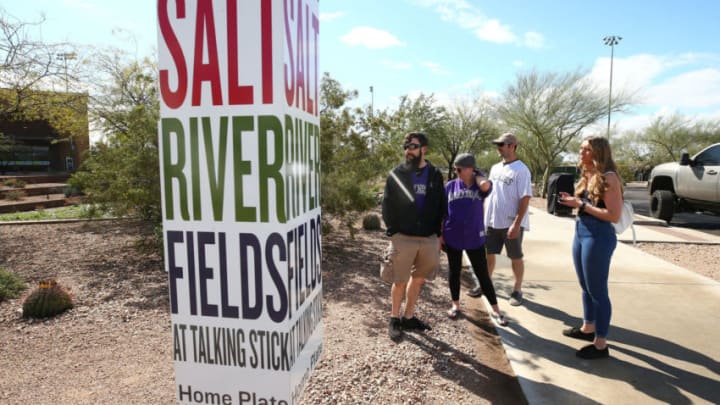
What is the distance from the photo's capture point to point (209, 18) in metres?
1.40

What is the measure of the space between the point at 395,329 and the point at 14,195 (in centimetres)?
1774

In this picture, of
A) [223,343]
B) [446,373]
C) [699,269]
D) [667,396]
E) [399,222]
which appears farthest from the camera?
[699,269]

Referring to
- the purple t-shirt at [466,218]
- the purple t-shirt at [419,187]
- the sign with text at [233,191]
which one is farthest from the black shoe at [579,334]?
the sign with text at [233,191]

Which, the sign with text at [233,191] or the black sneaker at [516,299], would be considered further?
the black sneaker at [516,299]

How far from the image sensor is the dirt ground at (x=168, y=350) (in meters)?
2.64

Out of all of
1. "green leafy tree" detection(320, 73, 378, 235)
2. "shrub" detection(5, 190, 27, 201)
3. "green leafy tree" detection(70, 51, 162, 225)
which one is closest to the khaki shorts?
"green leafy tree" detection(320, 73, 378, 235)

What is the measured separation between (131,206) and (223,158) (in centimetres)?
522

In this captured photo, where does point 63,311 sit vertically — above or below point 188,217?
below

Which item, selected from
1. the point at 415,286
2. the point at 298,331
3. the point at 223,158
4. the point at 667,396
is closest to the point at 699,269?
the point at 667,396

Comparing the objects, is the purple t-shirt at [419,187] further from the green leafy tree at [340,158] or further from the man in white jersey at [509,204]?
the green leafy tree at [340,158]

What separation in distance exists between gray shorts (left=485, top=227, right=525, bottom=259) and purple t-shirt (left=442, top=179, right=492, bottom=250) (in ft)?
1.93

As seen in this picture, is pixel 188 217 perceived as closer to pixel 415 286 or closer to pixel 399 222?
pixel 399 222

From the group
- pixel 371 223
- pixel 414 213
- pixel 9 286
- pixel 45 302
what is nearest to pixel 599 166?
pixel 414 213

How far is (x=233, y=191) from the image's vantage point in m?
1.43
